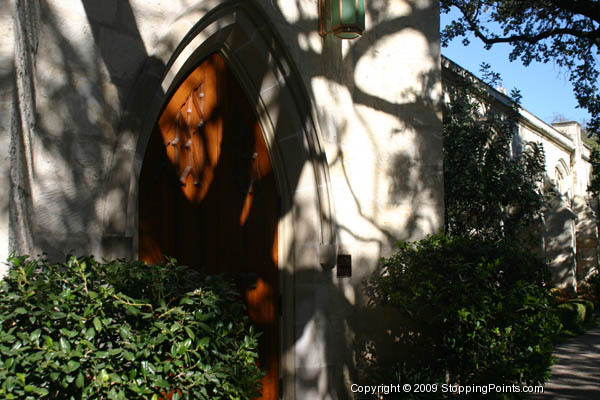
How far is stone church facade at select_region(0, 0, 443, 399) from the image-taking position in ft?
10.1

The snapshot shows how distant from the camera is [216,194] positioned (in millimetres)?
4496

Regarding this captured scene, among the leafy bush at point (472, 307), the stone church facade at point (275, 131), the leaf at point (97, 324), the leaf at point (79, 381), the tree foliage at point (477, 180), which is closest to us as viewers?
the leaf at point (79, 381)

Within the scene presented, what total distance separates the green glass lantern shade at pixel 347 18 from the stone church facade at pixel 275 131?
11.1 inches

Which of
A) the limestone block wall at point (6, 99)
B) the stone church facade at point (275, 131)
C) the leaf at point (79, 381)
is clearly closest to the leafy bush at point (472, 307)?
the stone church facade at point (275, 131)

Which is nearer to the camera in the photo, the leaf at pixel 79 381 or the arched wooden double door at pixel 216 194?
the leaf at pixel 79 381

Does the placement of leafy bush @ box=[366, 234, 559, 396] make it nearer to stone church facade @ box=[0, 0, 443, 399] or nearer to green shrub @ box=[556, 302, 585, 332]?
stone church facade @ box=[0, 0, 443, 399]

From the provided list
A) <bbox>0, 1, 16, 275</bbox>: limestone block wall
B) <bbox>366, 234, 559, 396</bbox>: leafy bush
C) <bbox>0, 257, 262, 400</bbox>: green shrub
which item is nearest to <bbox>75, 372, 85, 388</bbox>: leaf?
<bbox>0, 257, 262, 400</bbox>: green shrub

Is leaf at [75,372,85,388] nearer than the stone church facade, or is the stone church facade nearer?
leaf at [75,372,85,388]

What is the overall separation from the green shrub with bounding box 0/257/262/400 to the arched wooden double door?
52.3 inches

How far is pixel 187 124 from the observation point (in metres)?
4.31

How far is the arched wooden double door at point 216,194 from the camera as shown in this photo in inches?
161

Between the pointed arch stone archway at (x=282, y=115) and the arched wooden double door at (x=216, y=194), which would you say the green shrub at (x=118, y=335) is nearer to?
the arched wooden double door at (x=216, y=194)

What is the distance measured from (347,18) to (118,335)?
3385 mm

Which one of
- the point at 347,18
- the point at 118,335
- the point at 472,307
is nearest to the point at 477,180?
the point at 472,307
